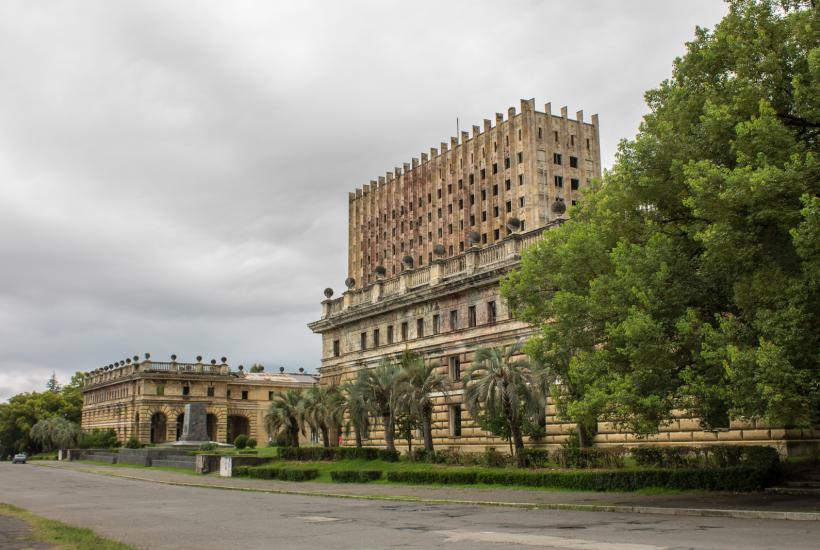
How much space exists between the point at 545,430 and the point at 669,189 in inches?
744

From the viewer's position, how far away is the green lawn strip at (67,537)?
46.5 ft

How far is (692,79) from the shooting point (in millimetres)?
20516

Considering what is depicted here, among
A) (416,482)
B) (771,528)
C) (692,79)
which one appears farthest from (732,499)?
(416,482)

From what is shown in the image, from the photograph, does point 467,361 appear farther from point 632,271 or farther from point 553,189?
point 553,189

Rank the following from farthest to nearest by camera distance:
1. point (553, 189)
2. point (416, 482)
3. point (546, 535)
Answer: point (553, 189) → point (416, 482) → point (546, 535)

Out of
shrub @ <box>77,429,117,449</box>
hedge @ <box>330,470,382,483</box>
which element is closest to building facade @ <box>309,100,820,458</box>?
hedge @ <box>330,470,382,483</box>

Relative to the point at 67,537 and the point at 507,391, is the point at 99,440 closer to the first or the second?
the point at 507,391

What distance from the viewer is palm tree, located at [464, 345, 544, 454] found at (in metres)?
31.8

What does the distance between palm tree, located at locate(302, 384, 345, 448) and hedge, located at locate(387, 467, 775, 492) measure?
13.3m

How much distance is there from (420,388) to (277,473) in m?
8.72

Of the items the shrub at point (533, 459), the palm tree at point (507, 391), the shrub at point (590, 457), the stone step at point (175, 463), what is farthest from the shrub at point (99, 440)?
the shrub at point (590, 457)

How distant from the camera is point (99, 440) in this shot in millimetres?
85000

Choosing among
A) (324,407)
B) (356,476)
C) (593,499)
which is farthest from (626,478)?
(324,407)

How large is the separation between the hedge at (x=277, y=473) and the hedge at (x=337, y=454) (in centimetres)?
314
